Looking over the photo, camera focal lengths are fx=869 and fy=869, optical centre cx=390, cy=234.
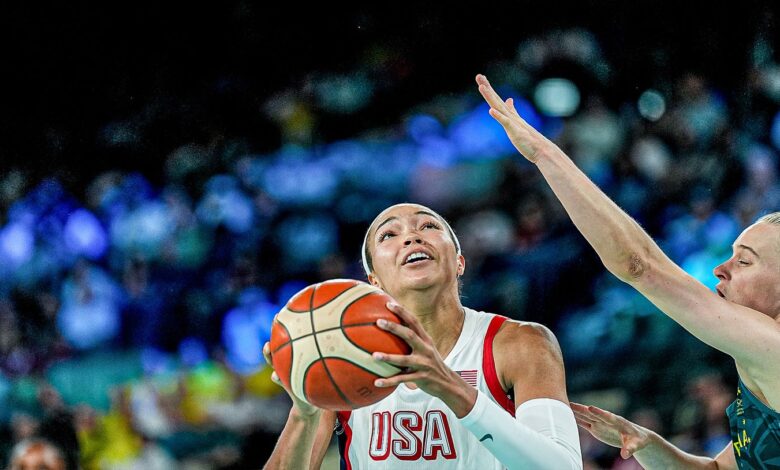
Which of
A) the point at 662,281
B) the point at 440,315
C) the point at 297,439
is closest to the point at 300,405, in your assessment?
the point at 297,439

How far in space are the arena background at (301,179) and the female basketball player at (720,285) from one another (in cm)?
383

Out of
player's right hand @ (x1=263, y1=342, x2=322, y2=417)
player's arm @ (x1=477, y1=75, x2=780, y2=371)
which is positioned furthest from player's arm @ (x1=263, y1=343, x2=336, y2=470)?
player's arm @ (x1=477, y1=75, x2=780, y2=371)

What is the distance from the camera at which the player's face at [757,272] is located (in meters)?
3.08

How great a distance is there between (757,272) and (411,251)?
1265mm

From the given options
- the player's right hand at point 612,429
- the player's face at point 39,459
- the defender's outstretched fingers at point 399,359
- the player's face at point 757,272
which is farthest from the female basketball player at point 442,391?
the player's face at point 39,459

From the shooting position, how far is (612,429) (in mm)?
3553

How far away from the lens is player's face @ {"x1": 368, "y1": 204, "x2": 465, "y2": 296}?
3.38 m

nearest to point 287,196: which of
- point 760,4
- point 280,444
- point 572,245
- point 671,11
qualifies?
point 572,245

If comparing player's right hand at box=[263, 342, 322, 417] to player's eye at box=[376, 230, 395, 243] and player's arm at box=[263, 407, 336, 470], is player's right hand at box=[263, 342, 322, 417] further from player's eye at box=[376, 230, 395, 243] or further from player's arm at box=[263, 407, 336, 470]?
player's eye at box=[376, 230, 395, 243]

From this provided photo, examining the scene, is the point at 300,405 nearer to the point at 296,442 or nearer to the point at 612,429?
the point at 296,442

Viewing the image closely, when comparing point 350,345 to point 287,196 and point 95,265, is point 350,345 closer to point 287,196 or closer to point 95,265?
point 287,196

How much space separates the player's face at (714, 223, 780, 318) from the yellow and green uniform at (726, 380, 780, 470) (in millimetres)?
316

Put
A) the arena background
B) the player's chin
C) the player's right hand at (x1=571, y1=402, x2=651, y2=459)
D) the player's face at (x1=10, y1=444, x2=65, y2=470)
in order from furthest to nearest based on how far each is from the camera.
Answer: the arena background
the player's face at (x1=10, y1=444, x2=65, y2=470)
the player's right hand at (x1=571, y1=402, x2=651, y2=459)
the player's chin

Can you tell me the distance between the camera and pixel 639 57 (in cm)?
895
